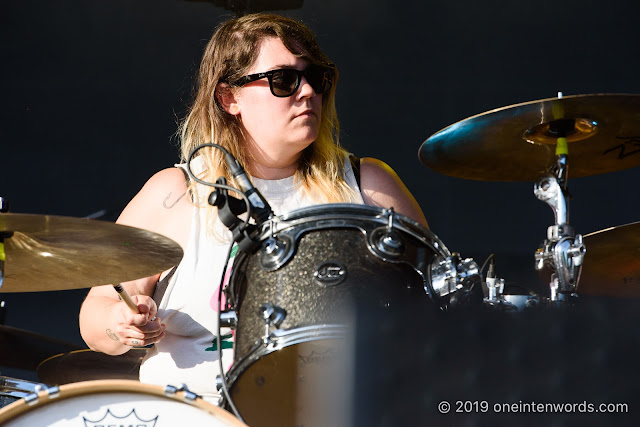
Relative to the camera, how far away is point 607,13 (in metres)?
3.20

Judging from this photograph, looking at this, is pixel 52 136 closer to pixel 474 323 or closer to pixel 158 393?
pixel 158 393

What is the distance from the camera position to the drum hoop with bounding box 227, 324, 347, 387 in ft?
4.37

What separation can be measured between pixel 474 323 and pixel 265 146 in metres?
1.28

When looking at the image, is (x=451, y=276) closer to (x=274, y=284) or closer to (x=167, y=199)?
(x=274, y=284)

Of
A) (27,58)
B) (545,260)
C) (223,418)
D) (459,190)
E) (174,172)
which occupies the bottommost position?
(223,418)

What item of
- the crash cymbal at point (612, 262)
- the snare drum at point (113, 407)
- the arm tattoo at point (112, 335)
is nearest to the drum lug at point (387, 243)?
the snare drum at point (113, 407)

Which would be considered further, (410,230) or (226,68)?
(226,68)

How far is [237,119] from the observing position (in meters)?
2.30

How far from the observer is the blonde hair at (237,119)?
7.01 feet

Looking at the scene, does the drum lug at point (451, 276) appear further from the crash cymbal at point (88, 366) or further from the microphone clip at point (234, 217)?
the crash cymbal at point (88, 366)

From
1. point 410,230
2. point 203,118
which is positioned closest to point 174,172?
point 203,118

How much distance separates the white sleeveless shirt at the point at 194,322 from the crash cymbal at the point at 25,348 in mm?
570

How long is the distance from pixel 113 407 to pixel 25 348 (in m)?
1.36

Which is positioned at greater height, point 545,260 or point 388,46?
point 388,46
